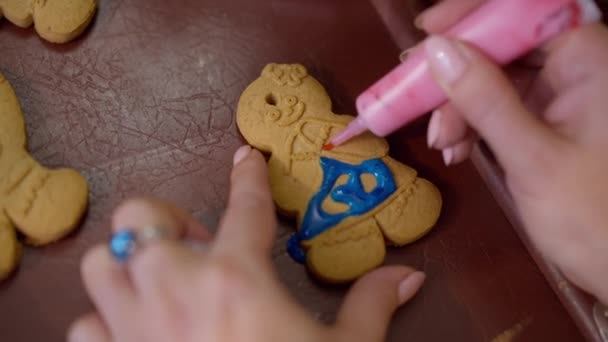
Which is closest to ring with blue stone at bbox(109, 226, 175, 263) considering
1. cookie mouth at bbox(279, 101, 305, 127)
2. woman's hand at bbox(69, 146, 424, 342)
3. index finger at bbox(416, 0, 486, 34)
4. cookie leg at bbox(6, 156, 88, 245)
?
woman's hand at bbox(69, 146, 424, 342)

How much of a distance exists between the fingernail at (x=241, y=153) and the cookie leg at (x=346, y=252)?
0.16 meters

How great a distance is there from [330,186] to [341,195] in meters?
0.02

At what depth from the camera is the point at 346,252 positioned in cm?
87

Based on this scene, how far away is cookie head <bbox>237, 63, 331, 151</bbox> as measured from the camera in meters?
0.95

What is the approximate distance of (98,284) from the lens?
696 mm

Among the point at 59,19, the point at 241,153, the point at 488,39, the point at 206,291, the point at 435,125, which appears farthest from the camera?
the point at 59,19

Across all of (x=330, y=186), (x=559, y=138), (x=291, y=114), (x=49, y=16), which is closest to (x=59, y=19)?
(x=49, y=16)

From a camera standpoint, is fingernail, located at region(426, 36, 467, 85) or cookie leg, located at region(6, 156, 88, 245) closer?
fingernail, located at region(426, 36, 467, 85)

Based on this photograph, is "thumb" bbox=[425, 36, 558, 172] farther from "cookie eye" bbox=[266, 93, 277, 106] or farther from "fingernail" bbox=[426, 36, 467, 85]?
"cookie eye" bbox=[266, 93, 277, 106]

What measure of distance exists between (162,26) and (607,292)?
83cm

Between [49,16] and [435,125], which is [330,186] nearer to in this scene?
[435,125]

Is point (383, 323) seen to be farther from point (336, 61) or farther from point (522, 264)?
point (336, 61)

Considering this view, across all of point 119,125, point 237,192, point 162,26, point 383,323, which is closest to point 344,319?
point 383,323

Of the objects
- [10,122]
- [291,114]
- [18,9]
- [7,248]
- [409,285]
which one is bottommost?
[409,285]
